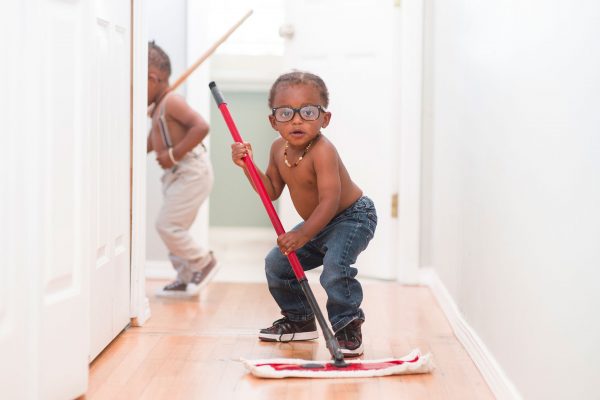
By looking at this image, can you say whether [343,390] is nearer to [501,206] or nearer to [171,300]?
[501,206]

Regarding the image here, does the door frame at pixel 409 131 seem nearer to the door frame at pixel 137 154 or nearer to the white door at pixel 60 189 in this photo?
the door frame at pixel 137 154

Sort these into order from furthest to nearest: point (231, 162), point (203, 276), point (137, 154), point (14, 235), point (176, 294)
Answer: point (231, 162)
point (203, 276)
point (176, 294)
point (137, 154)
point (14, 235)

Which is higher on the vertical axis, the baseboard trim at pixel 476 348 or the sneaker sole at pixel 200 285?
the sneaker sole at pixel 200 285

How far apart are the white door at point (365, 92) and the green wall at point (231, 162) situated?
3.53 feet

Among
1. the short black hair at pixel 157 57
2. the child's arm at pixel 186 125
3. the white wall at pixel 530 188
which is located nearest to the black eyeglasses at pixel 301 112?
the white wall at pixel 530 188

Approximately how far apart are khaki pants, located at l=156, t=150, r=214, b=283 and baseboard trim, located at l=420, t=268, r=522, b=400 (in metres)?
0.85

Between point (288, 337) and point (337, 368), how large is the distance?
36 centimetres

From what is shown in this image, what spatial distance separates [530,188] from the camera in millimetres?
1606

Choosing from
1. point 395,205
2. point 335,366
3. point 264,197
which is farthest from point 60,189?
point 395,205

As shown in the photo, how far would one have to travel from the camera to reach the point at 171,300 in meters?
2.85

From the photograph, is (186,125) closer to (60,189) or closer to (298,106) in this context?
(298,106)

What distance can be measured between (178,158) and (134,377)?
1204mm

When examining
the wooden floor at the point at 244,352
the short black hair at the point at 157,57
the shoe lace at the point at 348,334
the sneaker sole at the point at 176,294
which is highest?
the short black hair at the point at 157,57

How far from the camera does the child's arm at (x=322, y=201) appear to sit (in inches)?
82.7
